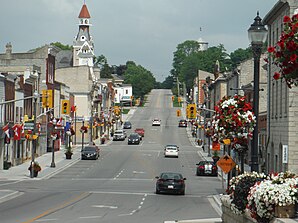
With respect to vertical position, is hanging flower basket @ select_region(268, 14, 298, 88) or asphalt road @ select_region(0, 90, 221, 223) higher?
hanging flower basket @ select_region(268, 14, 298, 88)

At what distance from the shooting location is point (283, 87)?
50219 millimetres

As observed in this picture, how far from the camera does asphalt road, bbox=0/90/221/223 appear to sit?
32.3 metres

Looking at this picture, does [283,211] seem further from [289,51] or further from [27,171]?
[27,171]

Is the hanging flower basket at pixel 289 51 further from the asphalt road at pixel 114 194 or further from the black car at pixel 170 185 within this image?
the black car at pixel 170 185

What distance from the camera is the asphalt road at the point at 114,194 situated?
1272 inches

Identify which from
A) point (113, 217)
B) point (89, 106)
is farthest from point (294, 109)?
point (89, 106)

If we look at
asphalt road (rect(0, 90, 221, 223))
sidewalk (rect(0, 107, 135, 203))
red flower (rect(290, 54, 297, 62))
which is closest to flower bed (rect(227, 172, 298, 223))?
red flower (rect(290, 54, 297, 62))

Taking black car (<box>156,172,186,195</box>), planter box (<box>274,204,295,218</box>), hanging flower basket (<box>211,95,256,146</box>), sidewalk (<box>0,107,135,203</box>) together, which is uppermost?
hanging flower basket (<box>211,95,256,146</box>)

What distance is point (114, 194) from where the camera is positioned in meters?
45.8

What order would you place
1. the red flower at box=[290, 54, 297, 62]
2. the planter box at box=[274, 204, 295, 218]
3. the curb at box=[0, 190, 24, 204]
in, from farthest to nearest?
1. the curb at box=[0, 190, 24, 204]
2. the planter box at box=[274, 204, 295, 218]
3. the red flower at box=[290, 54, 297, 62]

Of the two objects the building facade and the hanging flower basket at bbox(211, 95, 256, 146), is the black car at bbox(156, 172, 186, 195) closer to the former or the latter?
the building facade

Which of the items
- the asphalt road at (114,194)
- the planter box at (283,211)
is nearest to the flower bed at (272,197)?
the planter box at (283,211)

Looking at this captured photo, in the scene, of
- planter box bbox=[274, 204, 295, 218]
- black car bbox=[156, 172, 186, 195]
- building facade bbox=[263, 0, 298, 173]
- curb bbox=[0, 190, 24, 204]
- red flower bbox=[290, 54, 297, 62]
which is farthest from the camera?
black car bbox=[156, 172, 186, 195]

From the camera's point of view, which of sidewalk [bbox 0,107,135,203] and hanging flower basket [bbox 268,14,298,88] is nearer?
hanging flower basket [bbox 268,14,298,88]
